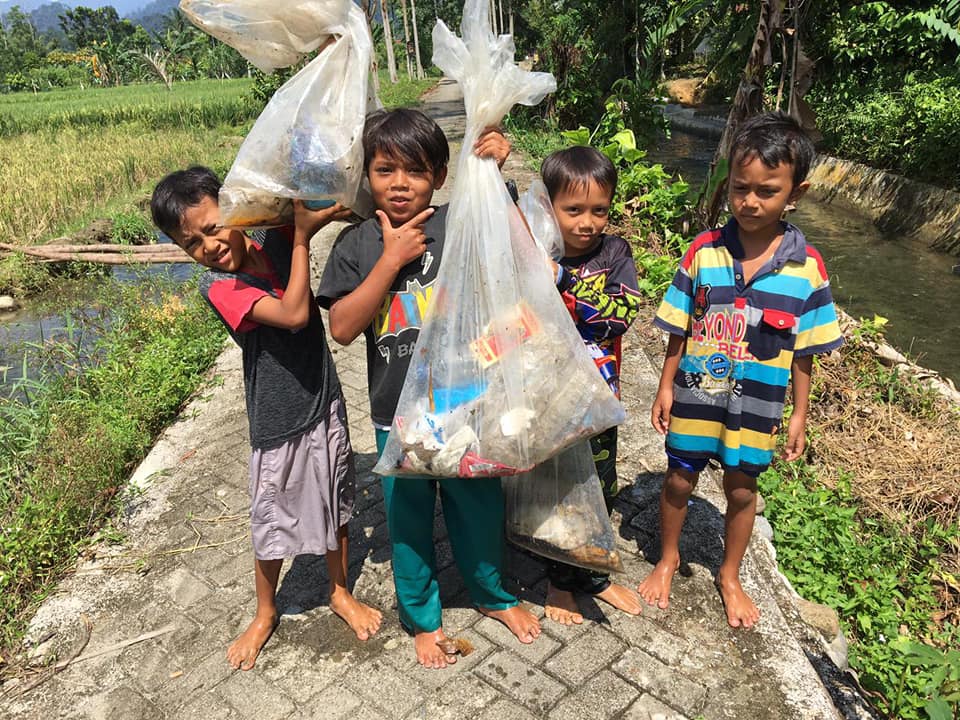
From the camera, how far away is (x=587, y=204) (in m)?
1.98

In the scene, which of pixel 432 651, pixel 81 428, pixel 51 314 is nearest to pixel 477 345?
pixel 432 651

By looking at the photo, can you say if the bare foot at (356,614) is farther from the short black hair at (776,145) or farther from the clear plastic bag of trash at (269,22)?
the short black hair at (776,145)

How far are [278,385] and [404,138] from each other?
2.79ft

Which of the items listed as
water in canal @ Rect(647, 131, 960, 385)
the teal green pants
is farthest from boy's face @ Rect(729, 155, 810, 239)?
water in canal @ Rect(647, 131, 960, 385)

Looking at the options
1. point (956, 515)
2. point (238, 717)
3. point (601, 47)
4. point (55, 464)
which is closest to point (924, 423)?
point (956, 515)

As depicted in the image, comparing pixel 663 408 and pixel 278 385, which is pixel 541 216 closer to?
pixel 663 408

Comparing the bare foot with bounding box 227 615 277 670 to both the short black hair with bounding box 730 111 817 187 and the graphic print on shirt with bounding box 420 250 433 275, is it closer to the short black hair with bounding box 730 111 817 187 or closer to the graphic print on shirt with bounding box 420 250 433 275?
the graphic print on shirt with bounding box 420 250 433 275

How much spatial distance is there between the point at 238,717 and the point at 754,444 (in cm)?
180

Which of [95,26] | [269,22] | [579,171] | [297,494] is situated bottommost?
[297,494]

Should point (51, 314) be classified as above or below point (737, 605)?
below

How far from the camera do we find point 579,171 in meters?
1.95

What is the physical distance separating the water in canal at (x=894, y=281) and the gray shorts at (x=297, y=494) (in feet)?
15.6

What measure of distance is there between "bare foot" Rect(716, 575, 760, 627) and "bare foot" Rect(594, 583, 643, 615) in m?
0.30

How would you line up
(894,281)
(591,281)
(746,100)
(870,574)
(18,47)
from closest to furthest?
(591,281), (870,574), (746,100), (894,281), (18,47)
